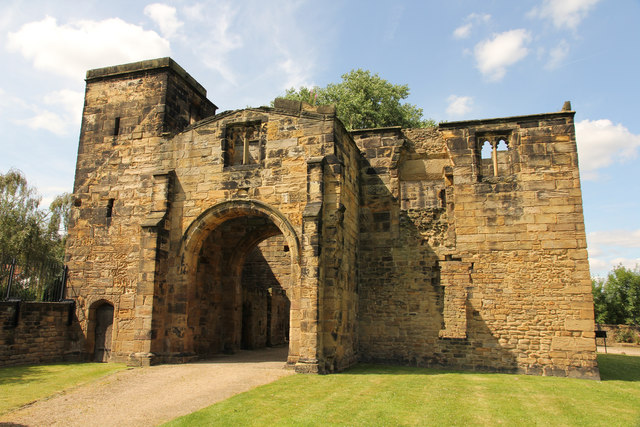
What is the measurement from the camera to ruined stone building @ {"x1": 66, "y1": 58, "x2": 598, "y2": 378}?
11859 millimetres

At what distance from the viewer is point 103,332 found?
14.0 meters

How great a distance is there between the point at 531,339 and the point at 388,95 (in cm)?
1907

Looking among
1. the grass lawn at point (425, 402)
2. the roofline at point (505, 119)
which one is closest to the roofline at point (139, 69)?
the roofline at point (505, 119)

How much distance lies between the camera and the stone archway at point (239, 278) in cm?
1227

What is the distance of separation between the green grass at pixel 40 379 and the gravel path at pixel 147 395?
0.40m

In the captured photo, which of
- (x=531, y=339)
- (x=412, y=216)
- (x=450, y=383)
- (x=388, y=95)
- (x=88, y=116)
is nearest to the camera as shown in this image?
(x=450, y=383)

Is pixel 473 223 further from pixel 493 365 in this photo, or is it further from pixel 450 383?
pixel 450 383

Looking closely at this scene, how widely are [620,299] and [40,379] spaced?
33221 millimetres

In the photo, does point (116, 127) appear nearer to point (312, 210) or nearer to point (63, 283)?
point (63, 283)

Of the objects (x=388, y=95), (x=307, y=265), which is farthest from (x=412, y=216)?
(x=388, y=95)

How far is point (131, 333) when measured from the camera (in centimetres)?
1341

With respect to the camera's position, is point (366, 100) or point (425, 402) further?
point (366, 100)

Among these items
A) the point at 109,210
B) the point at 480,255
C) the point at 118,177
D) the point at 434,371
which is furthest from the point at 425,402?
the point at 118,177

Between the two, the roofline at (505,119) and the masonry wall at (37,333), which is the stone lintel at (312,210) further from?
the masonry wall at (37,333)
